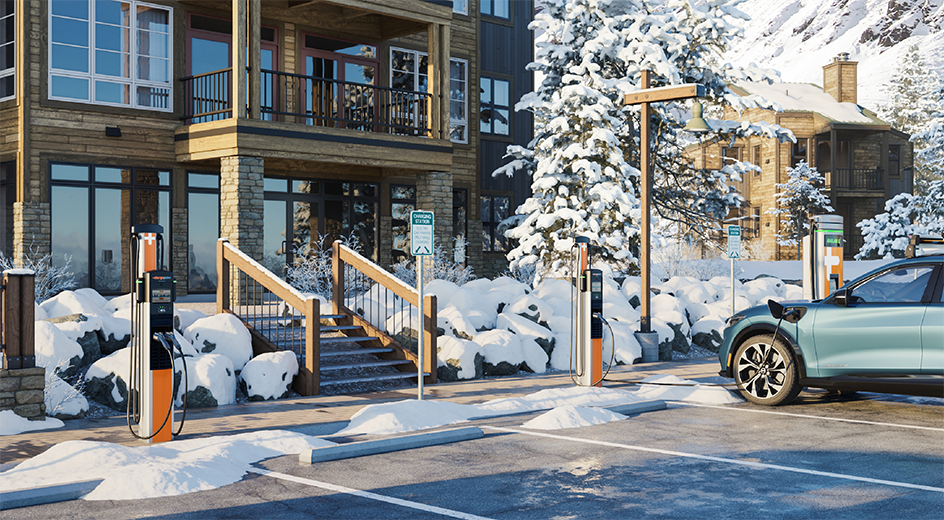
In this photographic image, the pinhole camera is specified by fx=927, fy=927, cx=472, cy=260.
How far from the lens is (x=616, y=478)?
7.14 metres

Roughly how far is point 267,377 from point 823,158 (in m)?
41.8

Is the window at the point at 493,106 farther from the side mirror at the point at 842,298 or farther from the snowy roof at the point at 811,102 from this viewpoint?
the snowy roof at the point at 811,102

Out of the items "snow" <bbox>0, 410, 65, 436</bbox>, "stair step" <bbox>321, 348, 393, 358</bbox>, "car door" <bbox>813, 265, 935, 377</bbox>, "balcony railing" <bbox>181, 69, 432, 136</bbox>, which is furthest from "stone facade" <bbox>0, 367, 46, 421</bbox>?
"balcony railing" <bbox>181, 69, 432, 136</bbox>

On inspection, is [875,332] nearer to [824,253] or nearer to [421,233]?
[824,253]

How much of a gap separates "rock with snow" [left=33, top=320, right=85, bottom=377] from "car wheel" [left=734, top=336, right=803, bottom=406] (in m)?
7.82

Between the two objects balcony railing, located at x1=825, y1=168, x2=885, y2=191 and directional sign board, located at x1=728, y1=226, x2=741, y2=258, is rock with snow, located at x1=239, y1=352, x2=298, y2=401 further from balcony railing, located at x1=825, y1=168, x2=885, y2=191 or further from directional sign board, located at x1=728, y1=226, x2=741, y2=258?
balcony railing, located at x1=825, y1=168, x2=885, y2=191

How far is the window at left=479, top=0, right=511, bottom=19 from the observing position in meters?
26.6

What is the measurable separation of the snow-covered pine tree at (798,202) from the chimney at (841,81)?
7299mm

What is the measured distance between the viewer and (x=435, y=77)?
2127cm

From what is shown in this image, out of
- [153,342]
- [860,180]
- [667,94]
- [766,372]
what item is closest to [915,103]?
[860,180]

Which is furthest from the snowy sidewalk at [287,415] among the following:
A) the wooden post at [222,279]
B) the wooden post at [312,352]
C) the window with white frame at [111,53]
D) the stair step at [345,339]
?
the window with white frame at [111,53]

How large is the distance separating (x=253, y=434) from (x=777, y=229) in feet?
136

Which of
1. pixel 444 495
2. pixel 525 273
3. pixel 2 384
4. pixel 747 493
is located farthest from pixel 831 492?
pixel 525 273

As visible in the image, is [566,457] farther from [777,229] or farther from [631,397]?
[777,229]
